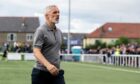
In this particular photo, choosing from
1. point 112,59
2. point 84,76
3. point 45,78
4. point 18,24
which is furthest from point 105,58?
point 18,24

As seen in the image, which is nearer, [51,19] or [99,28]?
[51,19]

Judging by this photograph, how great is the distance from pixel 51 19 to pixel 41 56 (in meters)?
0.58

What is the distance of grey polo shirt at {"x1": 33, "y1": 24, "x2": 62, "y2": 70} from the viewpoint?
9.14m

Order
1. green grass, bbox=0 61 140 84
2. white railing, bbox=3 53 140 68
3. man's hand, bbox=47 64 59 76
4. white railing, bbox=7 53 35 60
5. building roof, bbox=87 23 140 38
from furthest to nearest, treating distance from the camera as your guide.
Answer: building roof, bbox=87 23 140 38
white railing, bbox=7 53 35 60
white railing, bbox=3 53 140 68
green grass, bbox=0 61 140 84
man's hand, bbox=47 64 59 76

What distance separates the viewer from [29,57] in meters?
61.2

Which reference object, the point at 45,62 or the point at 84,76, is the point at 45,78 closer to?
the point at 45,62

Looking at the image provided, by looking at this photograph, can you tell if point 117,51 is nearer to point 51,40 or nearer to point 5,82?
point 5,82

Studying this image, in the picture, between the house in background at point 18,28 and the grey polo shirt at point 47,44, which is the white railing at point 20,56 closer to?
the grey polo shirt at point 47,44

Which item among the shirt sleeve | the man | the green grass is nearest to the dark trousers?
the man

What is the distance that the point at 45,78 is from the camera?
9219mm

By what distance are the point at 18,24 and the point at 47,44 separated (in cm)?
14354

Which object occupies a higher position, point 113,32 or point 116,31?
point 116,31

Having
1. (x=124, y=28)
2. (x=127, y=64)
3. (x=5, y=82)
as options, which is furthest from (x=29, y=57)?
(x=124, y=28)

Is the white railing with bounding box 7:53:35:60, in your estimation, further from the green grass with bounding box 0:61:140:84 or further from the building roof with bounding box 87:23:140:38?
the building roof with bounding box 87:23:140:38
